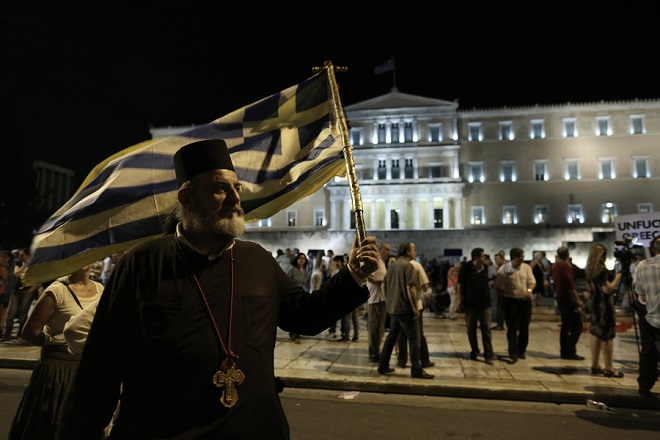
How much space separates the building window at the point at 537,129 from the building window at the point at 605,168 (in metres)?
6.17

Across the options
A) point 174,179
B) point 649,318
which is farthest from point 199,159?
point 649,318

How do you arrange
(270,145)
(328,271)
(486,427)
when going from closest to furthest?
1. (270,145)
2. (486,427)
3. (328,271)

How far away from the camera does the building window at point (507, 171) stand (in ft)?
153

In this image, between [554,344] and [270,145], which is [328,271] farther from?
[270,145]

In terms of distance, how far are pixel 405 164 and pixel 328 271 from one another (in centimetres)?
3655

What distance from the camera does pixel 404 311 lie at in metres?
6.91

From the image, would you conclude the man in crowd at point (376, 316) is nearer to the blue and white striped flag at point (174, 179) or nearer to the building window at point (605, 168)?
the blue and white striped flag at point (174, 179)

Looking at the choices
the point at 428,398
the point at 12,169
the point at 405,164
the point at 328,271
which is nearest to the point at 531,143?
the point at 405,164

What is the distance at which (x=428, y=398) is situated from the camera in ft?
20.0

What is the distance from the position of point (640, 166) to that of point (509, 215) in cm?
1371

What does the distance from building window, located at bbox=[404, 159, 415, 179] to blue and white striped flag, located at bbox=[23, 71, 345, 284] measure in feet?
148

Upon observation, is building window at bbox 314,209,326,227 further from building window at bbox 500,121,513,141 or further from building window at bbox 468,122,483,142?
building window at bbox 500,121,513,141

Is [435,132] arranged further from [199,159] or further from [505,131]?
[199,159]

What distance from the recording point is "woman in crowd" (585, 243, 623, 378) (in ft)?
22.5
